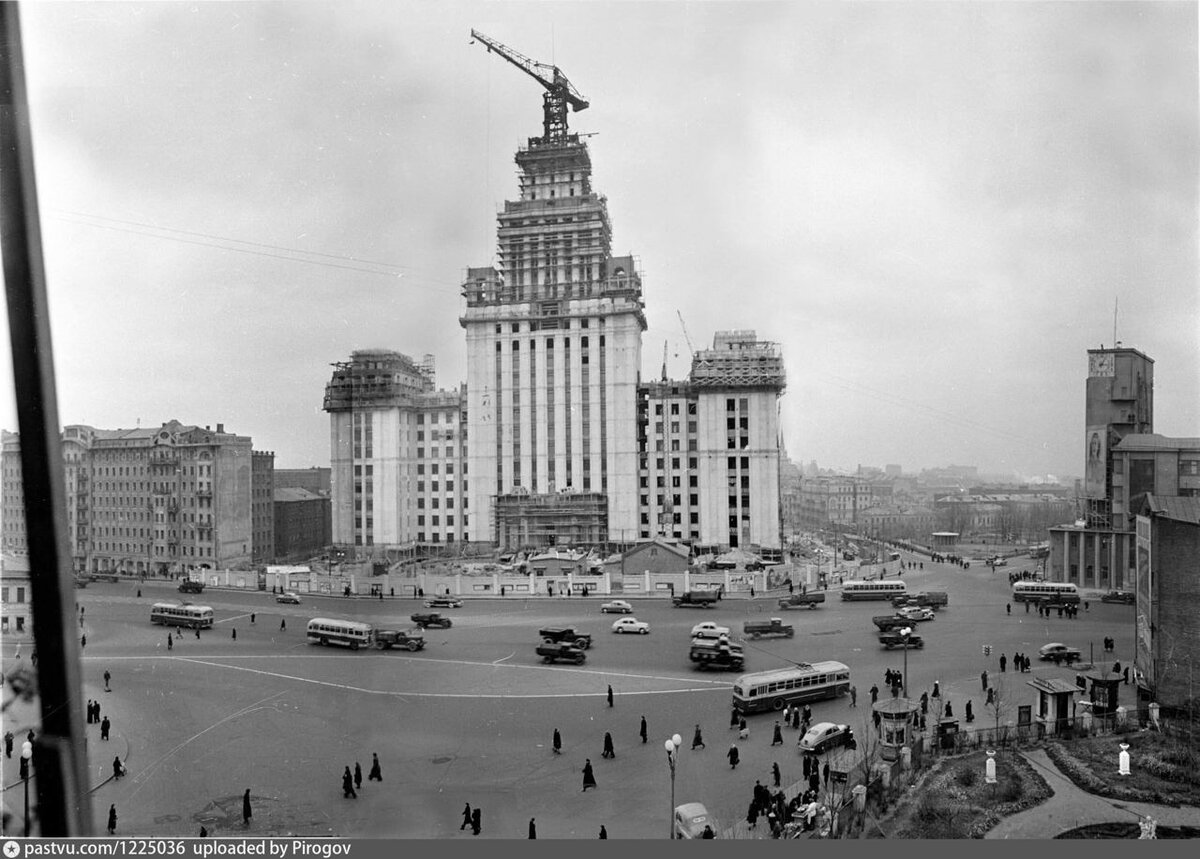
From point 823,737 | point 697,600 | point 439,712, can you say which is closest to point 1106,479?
point 697,600

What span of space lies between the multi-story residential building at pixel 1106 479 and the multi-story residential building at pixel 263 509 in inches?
399

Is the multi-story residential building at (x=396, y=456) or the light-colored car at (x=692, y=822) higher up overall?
the multi-story residential building at (x=396, y=456)

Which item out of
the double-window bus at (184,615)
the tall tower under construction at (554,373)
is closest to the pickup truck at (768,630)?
the double-window bus at (184,615)

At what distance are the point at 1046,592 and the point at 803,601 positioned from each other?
3.58m

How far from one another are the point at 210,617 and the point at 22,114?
710 cm

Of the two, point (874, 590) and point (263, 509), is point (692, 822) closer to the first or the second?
point (874, 590)

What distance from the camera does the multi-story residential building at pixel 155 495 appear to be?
24.5 feet

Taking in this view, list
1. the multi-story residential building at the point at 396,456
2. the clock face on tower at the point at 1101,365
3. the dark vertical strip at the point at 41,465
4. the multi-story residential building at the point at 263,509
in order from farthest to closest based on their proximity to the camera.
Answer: the multi-story residential building at the point at 396,456 < the multi-story residential building at the point at 263,509 < the clock face on tower at the point at 1101,365 < the dark vertical strip at the point at 41,465

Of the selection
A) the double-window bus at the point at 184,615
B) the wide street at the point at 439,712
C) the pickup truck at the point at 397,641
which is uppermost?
the double-window bus at the point at 184,615

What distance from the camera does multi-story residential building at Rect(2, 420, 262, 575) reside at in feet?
24.5

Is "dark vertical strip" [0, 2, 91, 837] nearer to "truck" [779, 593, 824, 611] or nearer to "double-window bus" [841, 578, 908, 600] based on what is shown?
"truck" [779, 593, 824, 611]

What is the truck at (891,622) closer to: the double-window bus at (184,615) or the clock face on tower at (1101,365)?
the clock face on tower at (1101,365)

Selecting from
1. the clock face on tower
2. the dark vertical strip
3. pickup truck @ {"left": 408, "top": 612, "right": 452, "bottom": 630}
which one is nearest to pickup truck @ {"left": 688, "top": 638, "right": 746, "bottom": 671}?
pickup truck @ {"left": 408, "top": 612, "right": 452, "bottom": 630}

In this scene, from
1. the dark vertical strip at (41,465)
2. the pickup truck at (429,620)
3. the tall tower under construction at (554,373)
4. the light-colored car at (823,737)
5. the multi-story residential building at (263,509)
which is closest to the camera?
the dark vertical strip at (41,465)
